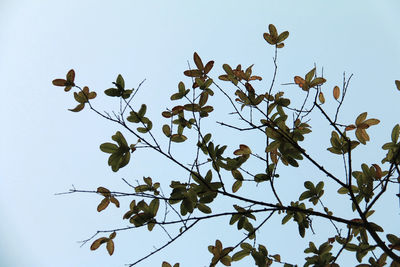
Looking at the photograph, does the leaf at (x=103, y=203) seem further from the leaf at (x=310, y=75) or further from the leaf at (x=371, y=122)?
the leaf at (x=371, y=122)

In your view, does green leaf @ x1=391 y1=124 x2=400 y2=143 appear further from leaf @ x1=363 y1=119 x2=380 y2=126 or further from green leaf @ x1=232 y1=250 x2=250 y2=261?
green leaf @ x1=232 y1=250 x2=250 y2=261

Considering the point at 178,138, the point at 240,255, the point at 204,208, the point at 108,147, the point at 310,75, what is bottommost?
the point at 240,255

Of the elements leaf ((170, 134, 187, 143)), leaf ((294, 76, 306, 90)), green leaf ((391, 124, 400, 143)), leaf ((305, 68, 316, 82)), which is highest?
leaf ((170, 134, 187, 143))

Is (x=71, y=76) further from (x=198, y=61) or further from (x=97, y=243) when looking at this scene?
(x=97, y=243)

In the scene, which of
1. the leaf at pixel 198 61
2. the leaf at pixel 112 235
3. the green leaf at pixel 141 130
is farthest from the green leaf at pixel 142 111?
the leaf at pixel 112 235

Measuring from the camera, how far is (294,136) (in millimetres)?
2301

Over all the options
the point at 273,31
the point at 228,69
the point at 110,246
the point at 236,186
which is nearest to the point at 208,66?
the point at 228,69

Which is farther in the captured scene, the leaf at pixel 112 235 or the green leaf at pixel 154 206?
the leaf at pixel 112 235

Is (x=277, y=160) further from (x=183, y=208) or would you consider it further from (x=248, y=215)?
(x=183, y=208)

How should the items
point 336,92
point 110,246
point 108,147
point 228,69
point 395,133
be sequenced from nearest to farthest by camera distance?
point 108,147
point 395,133
point 110,246
point 336,92
point 228,69

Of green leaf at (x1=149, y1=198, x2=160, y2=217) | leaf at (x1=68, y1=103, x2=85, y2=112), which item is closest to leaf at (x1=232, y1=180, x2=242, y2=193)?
green leaf at (x1=149, y1=198, x2=160, y2=217)

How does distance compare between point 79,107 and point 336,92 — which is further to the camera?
point 336,92

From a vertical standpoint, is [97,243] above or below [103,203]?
below

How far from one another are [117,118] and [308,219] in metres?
1.56
